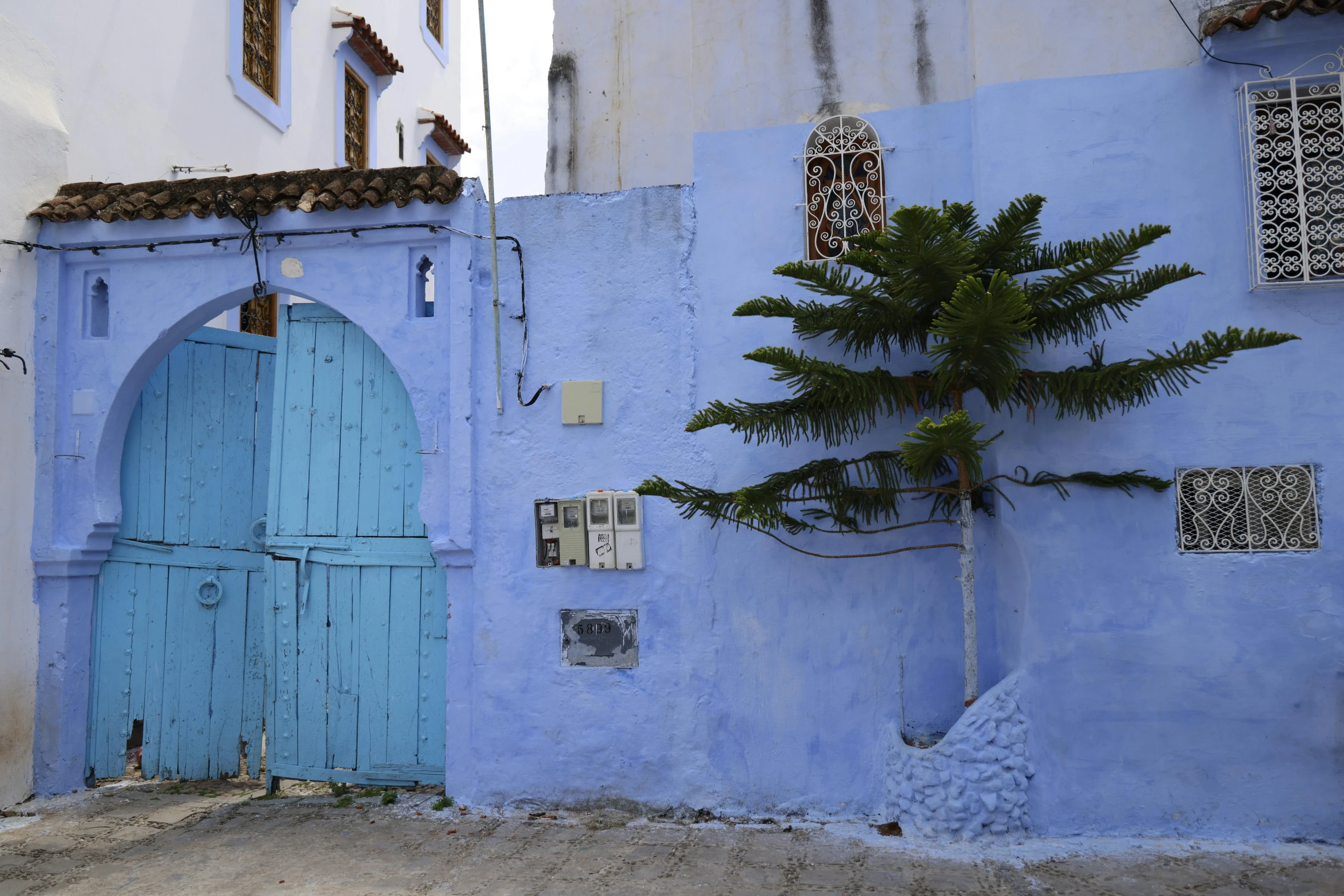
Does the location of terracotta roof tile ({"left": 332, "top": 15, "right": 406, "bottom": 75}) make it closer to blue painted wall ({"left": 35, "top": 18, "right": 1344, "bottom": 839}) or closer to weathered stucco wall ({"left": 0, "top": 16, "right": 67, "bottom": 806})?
weathered stucco wall ({"left": 0, "top": 16, "right": 67, "bottom": 806})

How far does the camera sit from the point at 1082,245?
4.66 meters

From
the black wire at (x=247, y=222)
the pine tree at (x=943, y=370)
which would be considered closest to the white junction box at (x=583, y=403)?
the pine tree at (x=943, y=370)

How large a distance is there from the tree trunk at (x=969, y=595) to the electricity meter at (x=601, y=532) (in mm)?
1860

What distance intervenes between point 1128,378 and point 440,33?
38.3 feet

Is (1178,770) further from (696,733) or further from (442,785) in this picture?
(442,785)

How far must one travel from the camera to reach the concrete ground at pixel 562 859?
442 cm

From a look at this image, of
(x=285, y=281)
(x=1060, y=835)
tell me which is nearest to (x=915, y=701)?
(x=1060, y=835)

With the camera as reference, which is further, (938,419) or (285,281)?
(285,281)

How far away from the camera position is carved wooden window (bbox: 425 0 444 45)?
1312 centimetres

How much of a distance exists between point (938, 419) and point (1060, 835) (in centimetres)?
217

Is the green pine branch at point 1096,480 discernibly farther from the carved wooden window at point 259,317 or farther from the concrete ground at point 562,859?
the carved wooden window at point 259,317

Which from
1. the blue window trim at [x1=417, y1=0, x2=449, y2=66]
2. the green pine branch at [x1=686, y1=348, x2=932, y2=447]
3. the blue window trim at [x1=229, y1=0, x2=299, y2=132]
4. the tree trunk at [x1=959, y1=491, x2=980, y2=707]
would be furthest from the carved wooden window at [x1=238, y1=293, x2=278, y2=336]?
the tree trunk at [x1=959, y1=491, x2=980, y2=707]

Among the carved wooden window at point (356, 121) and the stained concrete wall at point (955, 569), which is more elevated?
the carved wooden window at point (356, 121)

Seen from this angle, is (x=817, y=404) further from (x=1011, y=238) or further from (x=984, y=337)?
(x=1011, y=238)
